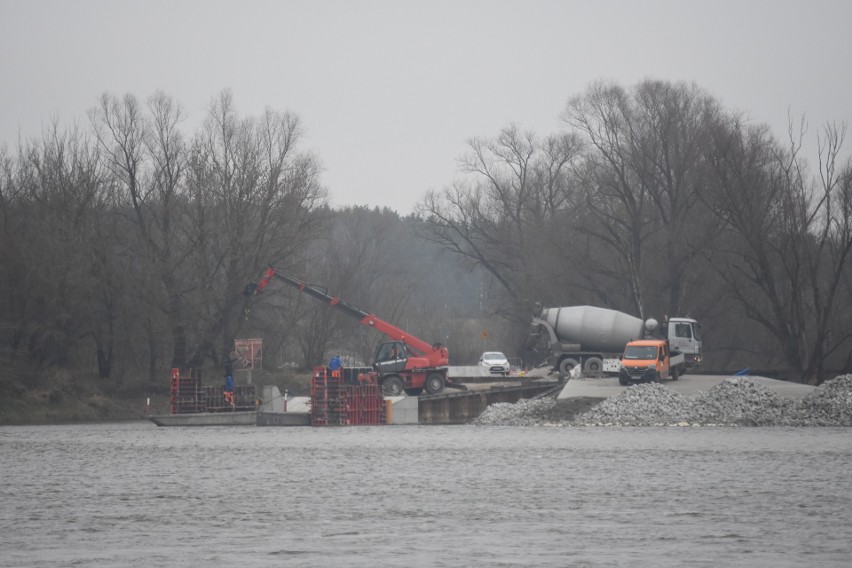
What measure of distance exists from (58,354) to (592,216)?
1371 inches

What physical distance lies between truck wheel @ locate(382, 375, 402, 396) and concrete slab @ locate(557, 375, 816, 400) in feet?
23.8

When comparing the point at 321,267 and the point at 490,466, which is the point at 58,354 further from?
the point at 490,466

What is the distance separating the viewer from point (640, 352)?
198 feet

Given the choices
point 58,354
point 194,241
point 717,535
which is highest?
point 194,241

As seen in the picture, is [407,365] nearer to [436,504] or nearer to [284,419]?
[284,419]

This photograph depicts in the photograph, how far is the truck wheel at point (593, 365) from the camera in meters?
68.6

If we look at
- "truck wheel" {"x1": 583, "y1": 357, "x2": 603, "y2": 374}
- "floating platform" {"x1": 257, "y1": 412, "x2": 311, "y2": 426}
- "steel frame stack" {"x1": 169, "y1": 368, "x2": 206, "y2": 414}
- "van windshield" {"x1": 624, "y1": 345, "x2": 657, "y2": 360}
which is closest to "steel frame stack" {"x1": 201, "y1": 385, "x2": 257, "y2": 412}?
"steel frame stack" {"x1": 169, "y1": 368, "x2": 206, "y2": 414}

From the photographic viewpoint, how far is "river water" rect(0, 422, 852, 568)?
1716 centimetres

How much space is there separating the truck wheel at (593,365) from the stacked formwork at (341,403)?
15.7 meters

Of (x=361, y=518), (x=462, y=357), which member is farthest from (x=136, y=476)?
(x=462, y=357)

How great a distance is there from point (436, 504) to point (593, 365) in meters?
46.6

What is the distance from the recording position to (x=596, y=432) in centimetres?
4653

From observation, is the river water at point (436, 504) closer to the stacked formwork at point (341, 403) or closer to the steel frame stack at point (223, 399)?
the stacked formwork at point (341, 403)

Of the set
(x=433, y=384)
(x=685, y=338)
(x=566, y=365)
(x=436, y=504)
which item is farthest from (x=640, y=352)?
(x=436, y=504)
